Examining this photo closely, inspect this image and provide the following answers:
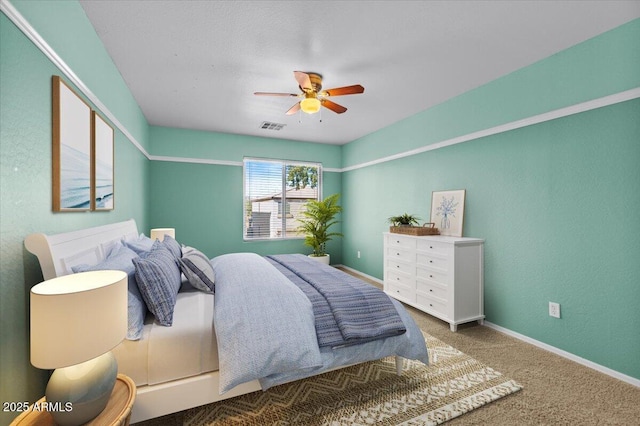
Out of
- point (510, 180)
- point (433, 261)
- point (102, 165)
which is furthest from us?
point (433, 261)

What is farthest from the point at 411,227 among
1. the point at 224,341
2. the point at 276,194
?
the point at 276,194

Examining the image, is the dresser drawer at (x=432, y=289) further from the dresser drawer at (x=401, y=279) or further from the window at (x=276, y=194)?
the window at (x=276, y=194)

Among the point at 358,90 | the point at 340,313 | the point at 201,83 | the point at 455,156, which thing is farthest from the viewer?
the point at 455,156

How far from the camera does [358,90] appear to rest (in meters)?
2.58

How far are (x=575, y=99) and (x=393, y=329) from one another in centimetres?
248

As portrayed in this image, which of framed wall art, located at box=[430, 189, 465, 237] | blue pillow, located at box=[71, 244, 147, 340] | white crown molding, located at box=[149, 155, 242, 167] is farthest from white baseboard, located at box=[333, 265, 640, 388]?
white crown molding, located at box=[149, 155, 242, 167]

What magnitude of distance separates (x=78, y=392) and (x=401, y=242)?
10.8ft

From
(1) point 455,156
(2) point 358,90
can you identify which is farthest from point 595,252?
(2) point 358,90

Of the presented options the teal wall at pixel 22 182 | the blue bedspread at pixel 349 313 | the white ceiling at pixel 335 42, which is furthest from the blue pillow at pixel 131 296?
the white ceiling at pixel 335 42

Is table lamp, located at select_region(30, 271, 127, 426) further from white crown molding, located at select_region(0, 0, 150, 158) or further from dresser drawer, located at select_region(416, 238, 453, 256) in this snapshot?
dresser drawer, located at select_region(416, 238, 453, 256)

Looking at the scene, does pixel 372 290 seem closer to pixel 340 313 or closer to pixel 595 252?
pixel 340 313

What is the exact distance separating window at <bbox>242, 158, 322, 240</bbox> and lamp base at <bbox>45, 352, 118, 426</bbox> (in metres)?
4.19

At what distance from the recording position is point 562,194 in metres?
2.47

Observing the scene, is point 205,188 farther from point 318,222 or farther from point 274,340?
point 274,340
